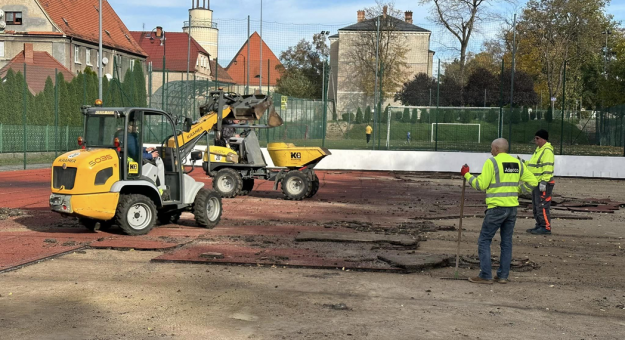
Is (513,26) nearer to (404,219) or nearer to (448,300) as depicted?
(404,219)

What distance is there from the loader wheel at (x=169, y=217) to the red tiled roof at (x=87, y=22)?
4293cm

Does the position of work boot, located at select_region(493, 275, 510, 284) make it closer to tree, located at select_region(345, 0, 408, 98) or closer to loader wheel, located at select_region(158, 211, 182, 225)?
loader wheel, located at select_region(158, 211, 182, 225)

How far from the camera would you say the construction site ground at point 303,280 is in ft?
21.3

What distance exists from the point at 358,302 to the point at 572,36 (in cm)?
4597

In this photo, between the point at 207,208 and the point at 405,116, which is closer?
the point at 207,208

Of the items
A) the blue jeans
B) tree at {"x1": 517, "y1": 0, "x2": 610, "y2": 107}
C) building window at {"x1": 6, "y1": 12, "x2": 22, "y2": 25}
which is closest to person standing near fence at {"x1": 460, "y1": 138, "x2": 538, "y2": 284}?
the blue jeans

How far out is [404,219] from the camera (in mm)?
14102

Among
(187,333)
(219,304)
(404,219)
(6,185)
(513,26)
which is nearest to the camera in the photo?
(187,333)

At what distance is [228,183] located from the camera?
17734mm

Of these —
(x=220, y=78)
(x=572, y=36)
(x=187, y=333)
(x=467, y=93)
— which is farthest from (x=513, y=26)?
(x=187, y=333)

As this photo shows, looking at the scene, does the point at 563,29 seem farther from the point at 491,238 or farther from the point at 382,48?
the point at 491,238

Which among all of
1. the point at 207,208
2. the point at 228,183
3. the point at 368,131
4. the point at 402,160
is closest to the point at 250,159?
the point at 228,183

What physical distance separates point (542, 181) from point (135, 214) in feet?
22.9

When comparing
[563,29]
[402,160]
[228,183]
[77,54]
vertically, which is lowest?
[228,183]
